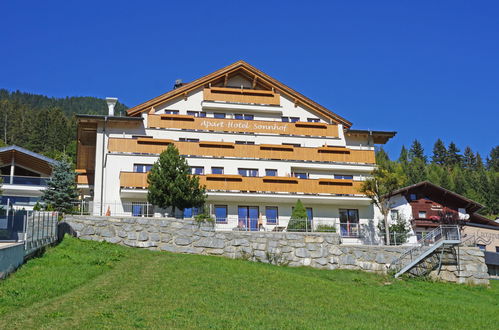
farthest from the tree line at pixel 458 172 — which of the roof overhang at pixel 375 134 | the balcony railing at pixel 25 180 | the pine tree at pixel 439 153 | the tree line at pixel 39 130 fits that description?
the tree line at pixel 39 130

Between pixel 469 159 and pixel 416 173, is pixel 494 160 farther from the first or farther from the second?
pixel 416 173

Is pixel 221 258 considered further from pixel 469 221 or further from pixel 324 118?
pixel 469 221

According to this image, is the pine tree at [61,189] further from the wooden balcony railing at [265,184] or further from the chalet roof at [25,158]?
the chalet roof at [25,158]

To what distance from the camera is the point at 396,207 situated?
138ft

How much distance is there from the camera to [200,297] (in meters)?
17.6

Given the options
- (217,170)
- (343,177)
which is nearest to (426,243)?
(343,177)

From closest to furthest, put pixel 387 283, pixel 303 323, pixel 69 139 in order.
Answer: pixel 303 323 < pixel 387 283 < pixel 69 139

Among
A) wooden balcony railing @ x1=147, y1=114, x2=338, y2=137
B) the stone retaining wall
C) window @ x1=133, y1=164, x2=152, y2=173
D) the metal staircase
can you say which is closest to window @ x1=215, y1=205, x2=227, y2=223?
window @ x1=133, y1=164, x2=152, y2=173

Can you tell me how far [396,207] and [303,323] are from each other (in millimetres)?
28707

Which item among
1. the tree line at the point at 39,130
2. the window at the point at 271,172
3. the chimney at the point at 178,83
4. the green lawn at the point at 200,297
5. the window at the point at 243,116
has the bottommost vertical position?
the green lawn at the point at 200,297

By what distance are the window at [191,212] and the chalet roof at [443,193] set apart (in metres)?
17.0

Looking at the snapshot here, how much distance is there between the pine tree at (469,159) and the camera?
438 ft

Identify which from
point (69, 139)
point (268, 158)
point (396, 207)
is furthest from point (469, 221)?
point (69, 139)

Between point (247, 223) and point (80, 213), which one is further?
point (247, 223)
